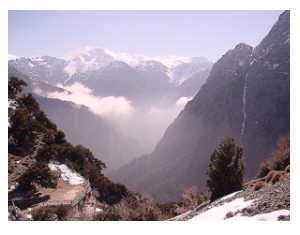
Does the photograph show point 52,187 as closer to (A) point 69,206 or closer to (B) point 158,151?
(A) point 69,206

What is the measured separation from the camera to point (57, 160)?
16578mm

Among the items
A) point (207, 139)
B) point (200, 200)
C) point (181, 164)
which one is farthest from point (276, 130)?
point (200, 200)

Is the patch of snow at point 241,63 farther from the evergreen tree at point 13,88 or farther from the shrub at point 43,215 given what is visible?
the shrub at point 43,215

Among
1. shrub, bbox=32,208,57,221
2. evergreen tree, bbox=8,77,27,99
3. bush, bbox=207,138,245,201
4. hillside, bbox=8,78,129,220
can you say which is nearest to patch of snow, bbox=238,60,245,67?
bush, bbox=207,138,245,201

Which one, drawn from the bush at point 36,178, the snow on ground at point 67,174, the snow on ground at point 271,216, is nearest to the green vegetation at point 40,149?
the bush at point 36,178

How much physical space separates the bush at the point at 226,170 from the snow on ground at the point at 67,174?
962 cm

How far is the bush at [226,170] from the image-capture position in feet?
55.8

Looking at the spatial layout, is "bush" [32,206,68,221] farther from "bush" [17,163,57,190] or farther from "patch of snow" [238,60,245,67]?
"patch of snow" [238,60,245,67]

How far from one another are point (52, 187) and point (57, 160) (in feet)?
12.6

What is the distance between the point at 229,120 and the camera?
111000 millimetres

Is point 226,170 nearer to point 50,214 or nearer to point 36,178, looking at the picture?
point 50,214

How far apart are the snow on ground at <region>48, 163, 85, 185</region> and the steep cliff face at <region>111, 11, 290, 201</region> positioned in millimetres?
66956

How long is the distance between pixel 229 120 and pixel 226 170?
9892 cm

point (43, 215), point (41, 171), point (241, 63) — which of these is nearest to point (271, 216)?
point (43, 215)
